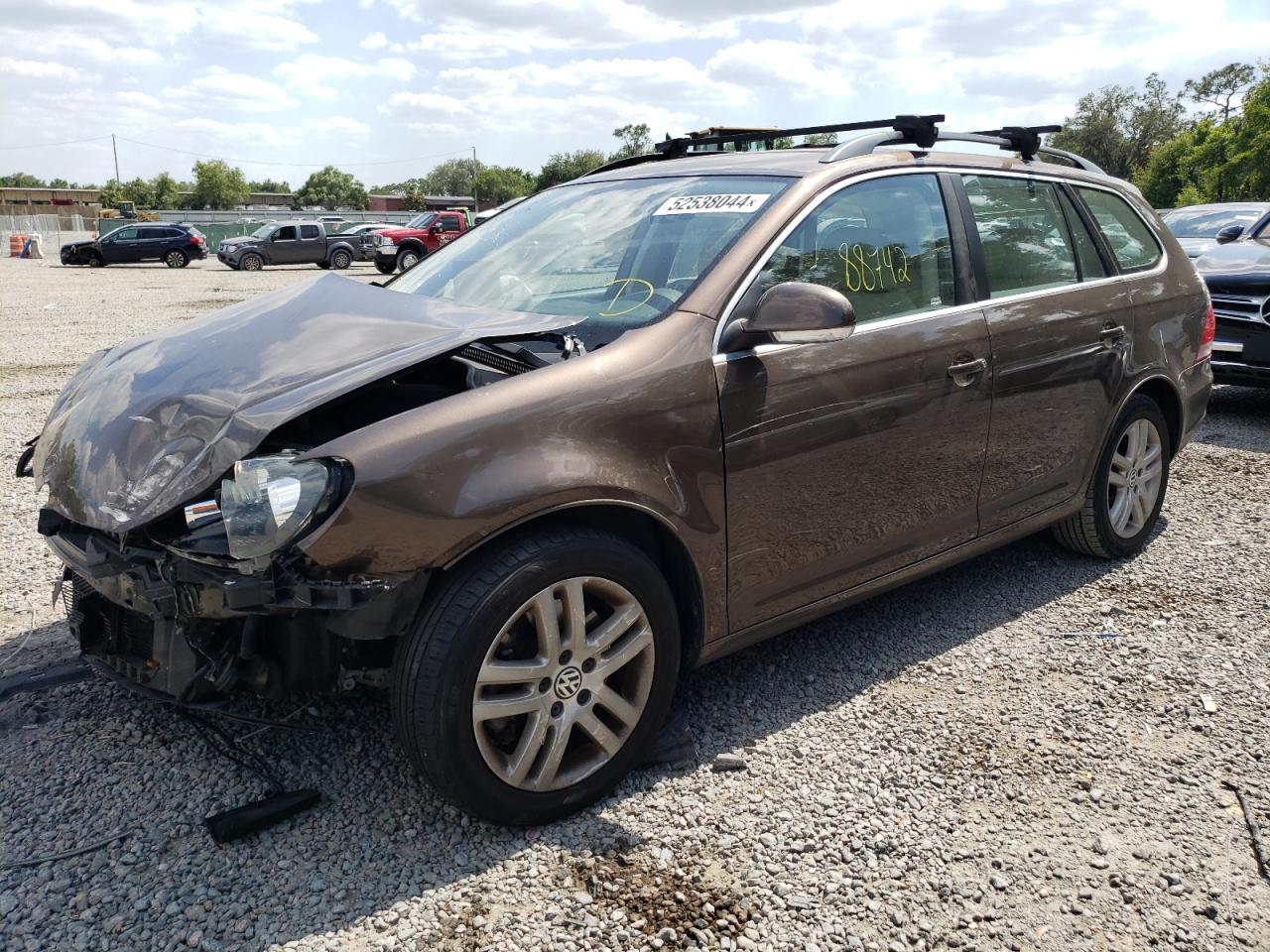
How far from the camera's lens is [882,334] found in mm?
3355

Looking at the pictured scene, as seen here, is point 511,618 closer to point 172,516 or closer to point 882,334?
point 172,516

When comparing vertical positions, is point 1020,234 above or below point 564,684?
above

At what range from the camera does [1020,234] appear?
13.2 feet

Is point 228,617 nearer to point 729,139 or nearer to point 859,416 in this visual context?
point 859,416

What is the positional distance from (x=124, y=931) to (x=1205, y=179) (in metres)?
53.2

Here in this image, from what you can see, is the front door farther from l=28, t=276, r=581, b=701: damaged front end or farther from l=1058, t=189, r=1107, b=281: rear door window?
l=1058, t=189, r=1107, b=281: rear door window

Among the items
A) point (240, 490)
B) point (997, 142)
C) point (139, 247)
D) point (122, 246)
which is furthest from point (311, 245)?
point (240, 490)

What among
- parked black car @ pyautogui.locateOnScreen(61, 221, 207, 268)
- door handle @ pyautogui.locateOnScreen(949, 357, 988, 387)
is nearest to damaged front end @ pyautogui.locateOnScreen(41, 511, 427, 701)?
door handle @ pyautogui.locateOnScreen(949, 357, 988, 387)

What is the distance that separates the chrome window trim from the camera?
301cm

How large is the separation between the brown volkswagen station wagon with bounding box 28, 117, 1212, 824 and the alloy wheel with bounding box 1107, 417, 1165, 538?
2.08 ft

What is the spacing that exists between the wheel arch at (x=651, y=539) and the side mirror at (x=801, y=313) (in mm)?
651

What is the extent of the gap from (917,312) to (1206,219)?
10.0 metres

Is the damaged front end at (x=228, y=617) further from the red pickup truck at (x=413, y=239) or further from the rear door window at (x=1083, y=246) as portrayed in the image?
the red pickup truck at (x=413, y=239)

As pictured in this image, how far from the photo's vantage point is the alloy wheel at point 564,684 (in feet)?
8.47
